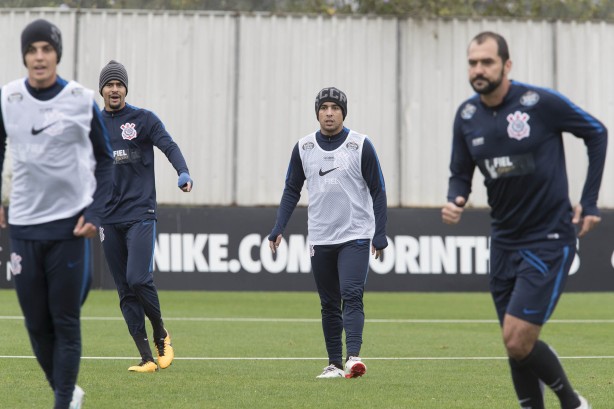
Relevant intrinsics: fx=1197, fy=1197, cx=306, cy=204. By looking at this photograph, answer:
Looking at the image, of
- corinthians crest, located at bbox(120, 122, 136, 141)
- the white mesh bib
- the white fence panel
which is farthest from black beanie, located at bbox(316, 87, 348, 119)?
the white fence panel

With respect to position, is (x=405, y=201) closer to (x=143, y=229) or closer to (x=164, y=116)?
(x=164, y=116)

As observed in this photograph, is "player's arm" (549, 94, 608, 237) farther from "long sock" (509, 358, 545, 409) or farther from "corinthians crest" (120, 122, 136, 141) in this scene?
"corinthians crest" (120, 122, 136, 141)

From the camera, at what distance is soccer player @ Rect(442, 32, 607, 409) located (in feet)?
22.0

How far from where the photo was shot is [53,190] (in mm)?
6891

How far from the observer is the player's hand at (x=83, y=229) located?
22.4 feet

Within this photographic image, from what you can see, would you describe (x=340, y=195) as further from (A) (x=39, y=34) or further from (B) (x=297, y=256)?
(B) (x=297, y=256)

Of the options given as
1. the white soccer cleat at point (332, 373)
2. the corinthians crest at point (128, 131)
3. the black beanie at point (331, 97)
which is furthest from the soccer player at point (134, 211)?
the white soccer cleat at point (332, 373)

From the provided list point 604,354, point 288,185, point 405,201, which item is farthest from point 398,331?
point 405,201

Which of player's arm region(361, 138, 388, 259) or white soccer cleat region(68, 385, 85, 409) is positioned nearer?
white soccer cleat region(68, 385, 85, 409)

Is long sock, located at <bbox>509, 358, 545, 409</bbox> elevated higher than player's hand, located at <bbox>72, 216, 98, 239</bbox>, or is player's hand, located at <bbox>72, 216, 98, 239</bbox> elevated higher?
player's hand, located at <bbox>72, 216, 98, 239</bbox>

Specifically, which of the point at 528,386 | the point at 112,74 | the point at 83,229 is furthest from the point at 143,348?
the point at 528,386

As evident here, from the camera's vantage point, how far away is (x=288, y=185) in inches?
420

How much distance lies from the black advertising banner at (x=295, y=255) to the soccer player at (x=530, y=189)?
14.7 meters

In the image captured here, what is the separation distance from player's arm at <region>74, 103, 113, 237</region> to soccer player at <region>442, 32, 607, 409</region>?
2.02 m
